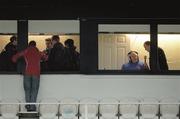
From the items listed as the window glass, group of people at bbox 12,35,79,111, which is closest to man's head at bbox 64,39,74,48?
group of people at bbox 12,35,79,111

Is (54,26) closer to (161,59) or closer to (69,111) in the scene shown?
(69,111)

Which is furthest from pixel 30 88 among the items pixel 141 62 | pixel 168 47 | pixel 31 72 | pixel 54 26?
pixel 168 47

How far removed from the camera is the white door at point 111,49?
11258 mm

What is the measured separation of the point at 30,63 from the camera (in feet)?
35.7

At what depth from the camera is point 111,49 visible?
1127 cm

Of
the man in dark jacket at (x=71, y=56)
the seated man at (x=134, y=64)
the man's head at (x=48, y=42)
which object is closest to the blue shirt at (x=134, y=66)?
the seated man at (x=134, y=64)

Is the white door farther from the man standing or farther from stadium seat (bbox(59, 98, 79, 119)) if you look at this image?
the man standing

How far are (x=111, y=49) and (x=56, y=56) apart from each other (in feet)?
3.84

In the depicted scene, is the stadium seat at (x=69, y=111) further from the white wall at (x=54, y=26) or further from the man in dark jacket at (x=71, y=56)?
the white wall at (x=54, y=26)

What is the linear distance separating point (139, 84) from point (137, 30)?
1.15 meters

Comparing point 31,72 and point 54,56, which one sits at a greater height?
point 54,56

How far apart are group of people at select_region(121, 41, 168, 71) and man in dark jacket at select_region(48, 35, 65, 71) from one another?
1.31 meters

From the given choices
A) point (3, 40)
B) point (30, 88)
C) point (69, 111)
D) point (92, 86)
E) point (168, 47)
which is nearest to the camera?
point (69, 111)

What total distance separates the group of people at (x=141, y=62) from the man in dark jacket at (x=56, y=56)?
131cm
